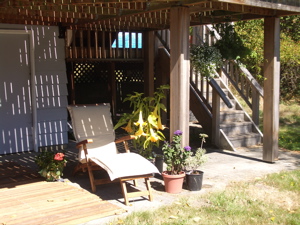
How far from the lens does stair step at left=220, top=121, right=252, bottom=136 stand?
27.7 ft

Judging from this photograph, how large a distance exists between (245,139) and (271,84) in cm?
186

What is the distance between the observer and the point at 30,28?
25.6ft

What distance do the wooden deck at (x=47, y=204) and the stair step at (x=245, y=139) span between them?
382cm

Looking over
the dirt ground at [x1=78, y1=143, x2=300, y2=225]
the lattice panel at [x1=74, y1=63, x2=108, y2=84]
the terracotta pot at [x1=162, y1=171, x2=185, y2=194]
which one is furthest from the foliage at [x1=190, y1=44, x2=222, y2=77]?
the lattice panel at [x1=74, y1=63, x2=108, y2=84]

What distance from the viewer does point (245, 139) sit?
27.8 feet

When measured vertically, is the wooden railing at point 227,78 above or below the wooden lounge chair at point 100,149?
above

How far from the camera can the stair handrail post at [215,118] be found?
26.8 feet

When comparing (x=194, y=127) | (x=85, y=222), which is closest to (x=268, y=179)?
(x=85, y=222)

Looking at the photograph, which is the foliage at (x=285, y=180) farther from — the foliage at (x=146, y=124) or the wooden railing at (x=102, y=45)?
the wooden railing at (x=102, y=45)

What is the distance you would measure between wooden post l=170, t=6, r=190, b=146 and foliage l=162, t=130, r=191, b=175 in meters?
0.16

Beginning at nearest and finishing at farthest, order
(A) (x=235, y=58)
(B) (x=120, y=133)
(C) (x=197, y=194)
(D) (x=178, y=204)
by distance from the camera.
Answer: (D) (x=178, y=204) < (C) (x=197, y=194) < (A) (x=235, y=58) < (B) (x=120, y=133)

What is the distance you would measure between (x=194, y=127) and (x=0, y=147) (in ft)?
15.9

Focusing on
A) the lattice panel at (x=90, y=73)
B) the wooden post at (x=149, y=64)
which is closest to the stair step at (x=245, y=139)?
the wooden post at (x=149, y=64)

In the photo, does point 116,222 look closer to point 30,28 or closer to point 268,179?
point 268,179
